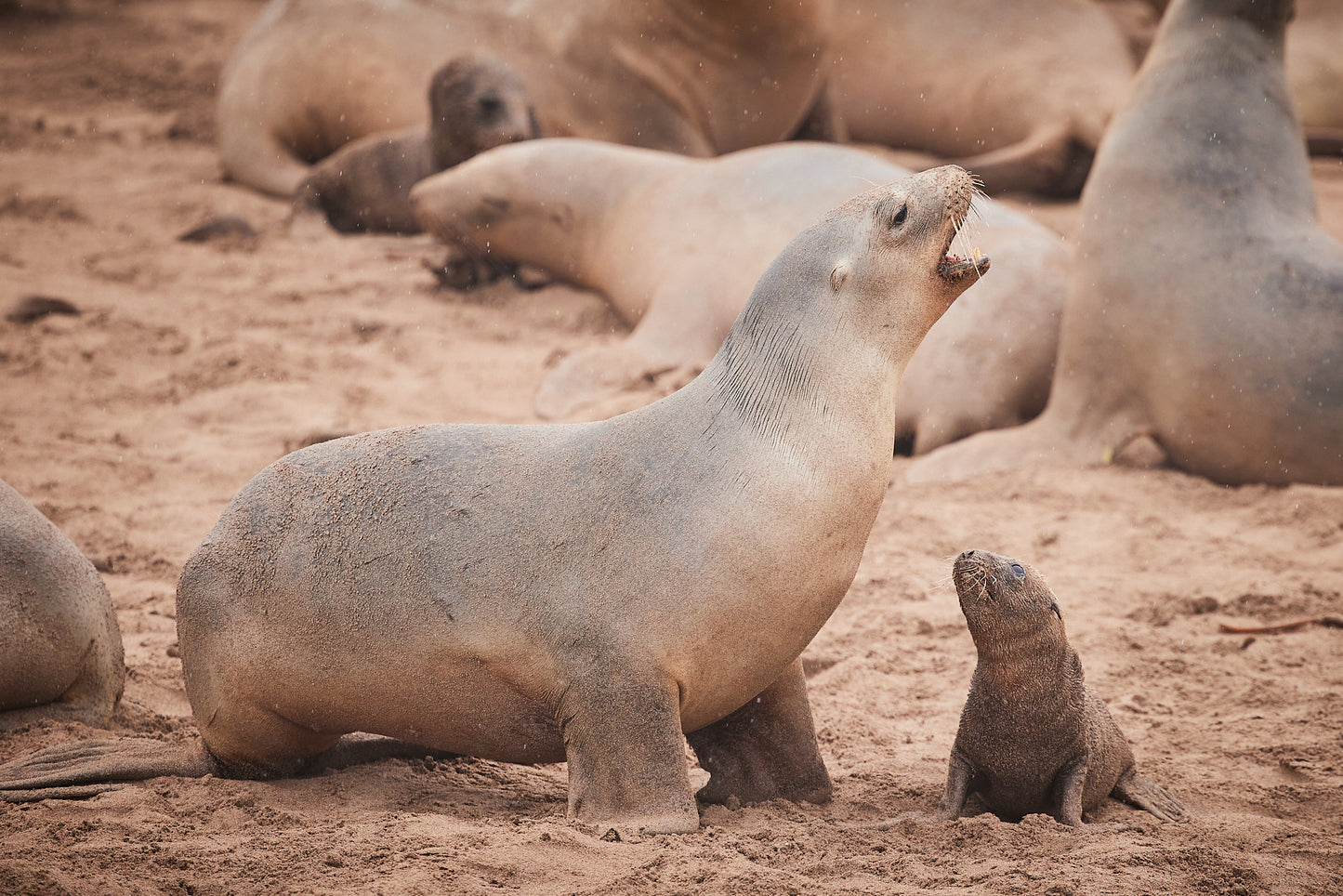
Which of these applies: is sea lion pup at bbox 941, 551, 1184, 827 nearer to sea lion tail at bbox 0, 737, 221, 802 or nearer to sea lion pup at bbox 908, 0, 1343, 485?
sea lion tail at bbox 0, 737, 221, 802

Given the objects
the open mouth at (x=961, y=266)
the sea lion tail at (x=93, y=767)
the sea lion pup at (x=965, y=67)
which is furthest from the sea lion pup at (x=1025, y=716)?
the sea lion pup at (x=965, y=67)

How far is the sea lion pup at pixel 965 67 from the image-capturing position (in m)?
8.84

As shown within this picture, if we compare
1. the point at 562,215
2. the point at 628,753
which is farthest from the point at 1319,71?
the point at 628,753

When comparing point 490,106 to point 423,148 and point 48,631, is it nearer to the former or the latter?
point 423,148

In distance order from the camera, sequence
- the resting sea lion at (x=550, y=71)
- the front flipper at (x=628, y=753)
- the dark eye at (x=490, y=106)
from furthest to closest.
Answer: the resting sea lion at (x=550, y=71), the dark eye at (x=490, y=106), the front flipper at (x=628, y=753)

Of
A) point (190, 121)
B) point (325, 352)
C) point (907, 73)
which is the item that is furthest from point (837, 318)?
point (190, 121)

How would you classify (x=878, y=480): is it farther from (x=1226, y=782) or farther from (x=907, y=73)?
(x=907, y=73)

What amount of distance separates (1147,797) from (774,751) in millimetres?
827

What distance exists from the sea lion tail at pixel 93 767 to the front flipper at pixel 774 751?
114 cm

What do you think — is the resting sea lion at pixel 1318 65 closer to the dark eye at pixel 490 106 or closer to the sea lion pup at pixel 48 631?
the dark eye at pixel 490 106

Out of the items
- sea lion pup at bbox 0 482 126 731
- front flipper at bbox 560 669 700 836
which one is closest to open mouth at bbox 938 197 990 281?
front flipper at bbox 560 669 700 836

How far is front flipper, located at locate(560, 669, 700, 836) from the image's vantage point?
Answer: 103 inches

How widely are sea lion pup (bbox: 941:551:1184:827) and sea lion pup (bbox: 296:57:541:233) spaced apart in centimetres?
542

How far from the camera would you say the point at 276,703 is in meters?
2.90
